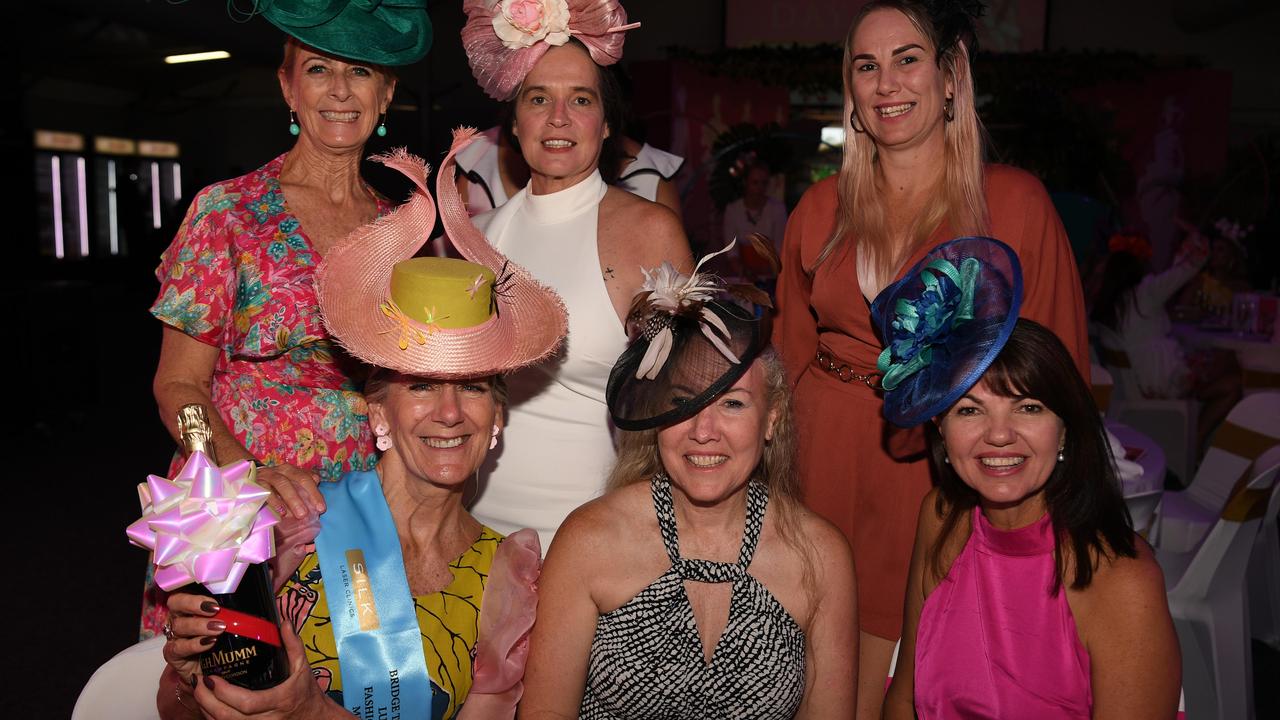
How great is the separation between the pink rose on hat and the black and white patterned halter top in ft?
3.75

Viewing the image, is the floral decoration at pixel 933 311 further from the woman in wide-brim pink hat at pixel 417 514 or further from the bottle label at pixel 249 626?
the bottle label at pixel 249 626

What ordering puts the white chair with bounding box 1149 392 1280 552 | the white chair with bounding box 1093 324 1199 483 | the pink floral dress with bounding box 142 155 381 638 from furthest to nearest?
the white chair with bounding box 1093 324 1199 483, the white chair with bounding box 1149 392 1280 552, the pink floral dress with bounding box 142 155 381 638

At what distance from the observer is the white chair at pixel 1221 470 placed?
12.2 ft

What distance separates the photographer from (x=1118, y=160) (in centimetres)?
1060

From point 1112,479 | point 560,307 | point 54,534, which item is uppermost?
point 560,307

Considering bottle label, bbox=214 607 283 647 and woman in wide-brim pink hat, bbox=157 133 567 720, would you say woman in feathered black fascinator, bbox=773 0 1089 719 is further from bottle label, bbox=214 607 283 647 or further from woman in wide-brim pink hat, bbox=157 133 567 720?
bottle label, bbox=214 607 283 647

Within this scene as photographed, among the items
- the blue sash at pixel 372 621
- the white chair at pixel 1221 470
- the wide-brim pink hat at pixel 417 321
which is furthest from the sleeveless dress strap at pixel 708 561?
the white chair at pixel 1221 470

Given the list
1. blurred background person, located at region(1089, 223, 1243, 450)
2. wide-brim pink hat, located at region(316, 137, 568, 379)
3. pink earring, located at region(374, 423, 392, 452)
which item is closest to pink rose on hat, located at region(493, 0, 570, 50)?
wide-brim pink hat, located at region(316, 137, 568, 379)

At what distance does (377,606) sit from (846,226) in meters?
1.32

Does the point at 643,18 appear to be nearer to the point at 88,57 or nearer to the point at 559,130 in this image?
the point at 88,57

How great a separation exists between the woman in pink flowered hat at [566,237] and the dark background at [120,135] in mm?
307

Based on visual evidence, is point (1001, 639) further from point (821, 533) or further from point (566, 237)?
point (566, 237)

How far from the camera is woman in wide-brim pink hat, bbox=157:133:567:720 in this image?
5.69 feet

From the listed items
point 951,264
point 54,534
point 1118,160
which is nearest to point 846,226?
point 951,264
